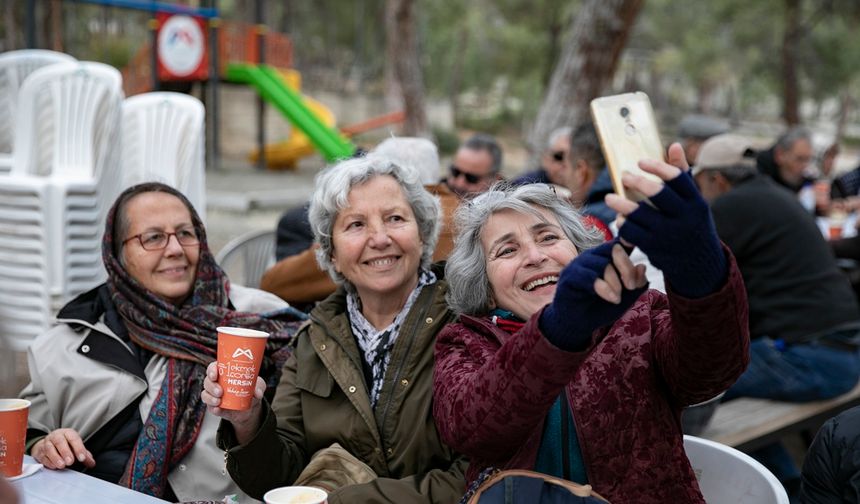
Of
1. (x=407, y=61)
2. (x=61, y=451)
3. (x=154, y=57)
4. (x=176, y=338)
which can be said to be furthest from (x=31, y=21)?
(x=61, y=451)

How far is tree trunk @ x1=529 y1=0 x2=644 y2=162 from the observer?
27.8 feet

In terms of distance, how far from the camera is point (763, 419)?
4035mm

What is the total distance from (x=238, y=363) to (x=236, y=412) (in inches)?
8.4

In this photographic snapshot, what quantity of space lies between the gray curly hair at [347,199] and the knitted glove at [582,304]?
48.9 inches

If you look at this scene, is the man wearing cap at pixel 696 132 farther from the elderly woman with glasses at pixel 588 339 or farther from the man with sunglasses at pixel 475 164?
the elderly woman with glasses at pixel 588 339

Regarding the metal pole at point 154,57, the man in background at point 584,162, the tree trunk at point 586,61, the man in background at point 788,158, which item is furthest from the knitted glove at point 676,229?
the metal pole at point 154,57

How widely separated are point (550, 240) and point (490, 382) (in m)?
0.55

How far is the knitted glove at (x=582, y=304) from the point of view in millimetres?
1620

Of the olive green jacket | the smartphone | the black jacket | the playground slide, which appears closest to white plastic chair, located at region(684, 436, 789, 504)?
the black jacket

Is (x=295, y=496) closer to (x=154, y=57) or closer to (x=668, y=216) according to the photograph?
(x=668, y=216)

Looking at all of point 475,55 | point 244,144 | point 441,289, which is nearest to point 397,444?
point 441,289

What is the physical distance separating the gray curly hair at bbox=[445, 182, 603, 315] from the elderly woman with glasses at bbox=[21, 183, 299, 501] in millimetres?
856

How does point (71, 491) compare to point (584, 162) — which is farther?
point (584, 162)

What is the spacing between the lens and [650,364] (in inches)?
81.4
